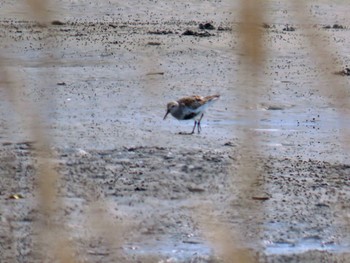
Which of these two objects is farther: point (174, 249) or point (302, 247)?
point (302, 247)

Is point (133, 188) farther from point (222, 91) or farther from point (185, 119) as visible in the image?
point (222, 91)

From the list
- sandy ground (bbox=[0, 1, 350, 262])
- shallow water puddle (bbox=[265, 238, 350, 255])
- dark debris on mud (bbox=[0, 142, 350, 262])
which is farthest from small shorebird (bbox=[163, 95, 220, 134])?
shallow water puddle (bbox=[265, 238, 350, 255])

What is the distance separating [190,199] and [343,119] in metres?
4.56

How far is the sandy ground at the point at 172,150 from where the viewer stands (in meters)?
2.83

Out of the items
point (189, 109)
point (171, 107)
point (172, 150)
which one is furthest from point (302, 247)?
point (171, 107)

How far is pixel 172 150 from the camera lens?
8.70 m

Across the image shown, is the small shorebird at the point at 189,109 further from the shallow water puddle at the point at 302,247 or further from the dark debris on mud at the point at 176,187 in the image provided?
the shallow water puddle at the point at 302,247

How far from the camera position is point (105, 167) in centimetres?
819

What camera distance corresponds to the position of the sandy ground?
9.29ft

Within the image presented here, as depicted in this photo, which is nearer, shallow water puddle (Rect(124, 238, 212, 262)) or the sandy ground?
the sandy ground

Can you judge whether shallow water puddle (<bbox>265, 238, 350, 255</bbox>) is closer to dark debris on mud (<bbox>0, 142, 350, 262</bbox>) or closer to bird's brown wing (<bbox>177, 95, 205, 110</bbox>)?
dark debris on mud (<bbox>0, 142, 350, 262</bbox>)

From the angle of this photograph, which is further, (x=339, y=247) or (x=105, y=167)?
(x=105, y=167)

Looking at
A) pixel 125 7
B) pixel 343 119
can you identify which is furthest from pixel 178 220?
pixel 125 7

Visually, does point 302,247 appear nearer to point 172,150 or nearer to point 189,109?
point 172,150
